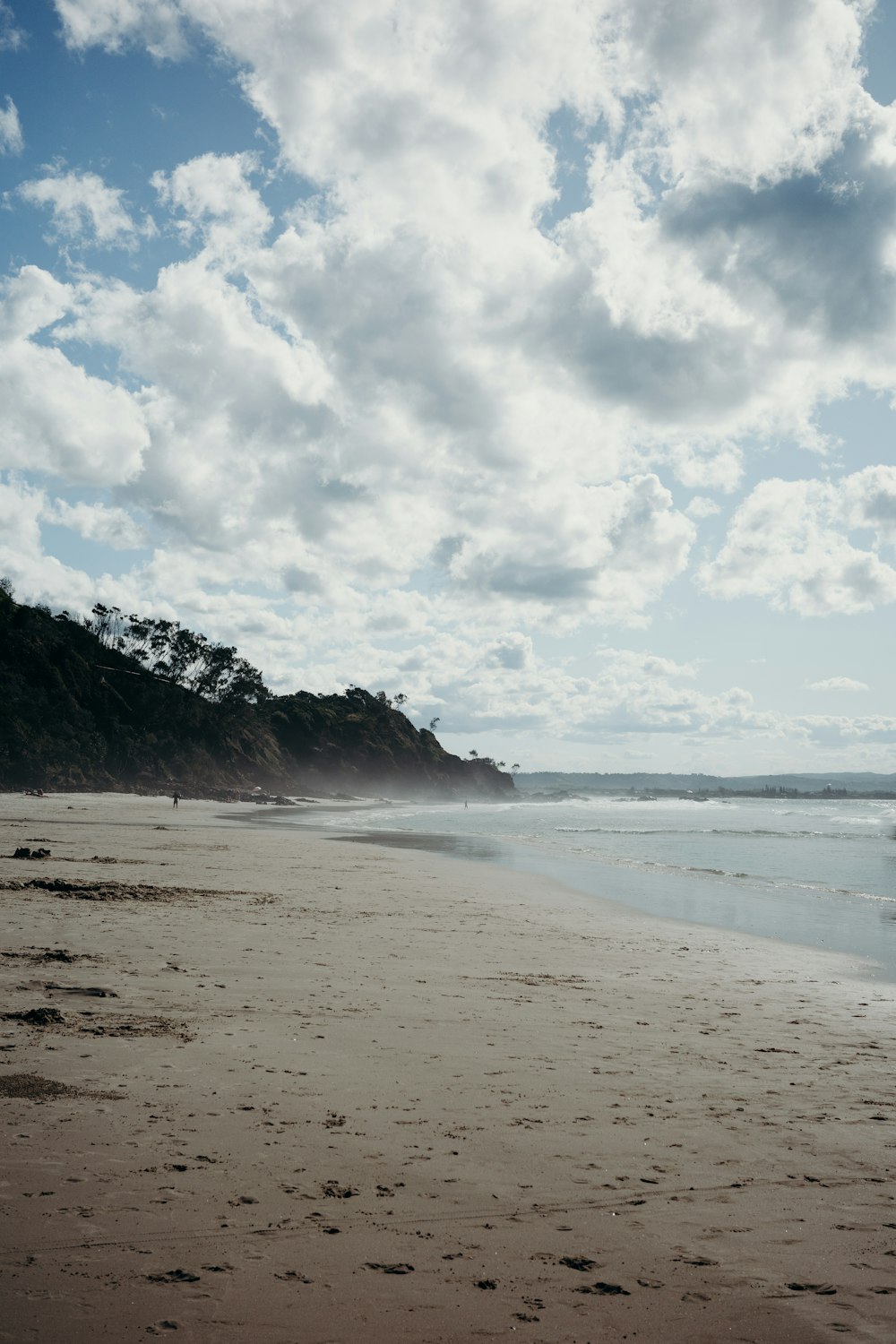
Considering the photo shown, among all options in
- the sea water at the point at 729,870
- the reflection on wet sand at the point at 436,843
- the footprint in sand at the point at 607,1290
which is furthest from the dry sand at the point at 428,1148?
the reflection on wet sand at the point at 436,843

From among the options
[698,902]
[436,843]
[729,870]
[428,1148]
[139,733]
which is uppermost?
[139,733]

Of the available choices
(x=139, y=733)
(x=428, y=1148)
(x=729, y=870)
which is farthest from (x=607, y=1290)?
(x=139, y=733)

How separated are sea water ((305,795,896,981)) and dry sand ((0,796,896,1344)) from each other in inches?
240

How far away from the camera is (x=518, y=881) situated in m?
24.9

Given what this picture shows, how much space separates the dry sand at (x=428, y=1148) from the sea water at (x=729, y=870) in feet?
20.0

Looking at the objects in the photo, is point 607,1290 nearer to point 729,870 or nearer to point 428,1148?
point 428,1148

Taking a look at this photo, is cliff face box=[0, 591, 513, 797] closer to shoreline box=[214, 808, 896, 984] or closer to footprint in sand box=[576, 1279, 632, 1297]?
shoreline box=[214, 808, 896, 984]

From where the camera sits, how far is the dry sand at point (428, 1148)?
154 inches

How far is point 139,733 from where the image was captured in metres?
96.6

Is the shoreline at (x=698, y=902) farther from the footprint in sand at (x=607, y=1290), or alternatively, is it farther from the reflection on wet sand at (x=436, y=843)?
the footprint in sand at (x=607, y=1290)

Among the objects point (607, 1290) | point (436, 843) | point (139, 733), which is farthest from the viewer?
point (139, 733)

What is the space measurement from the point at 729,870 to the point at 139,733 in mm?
80909

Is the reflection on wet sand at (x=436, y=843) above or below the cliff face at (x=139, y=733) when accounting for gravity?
below

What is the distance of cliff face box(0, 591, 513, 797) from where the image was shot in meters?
78.1
